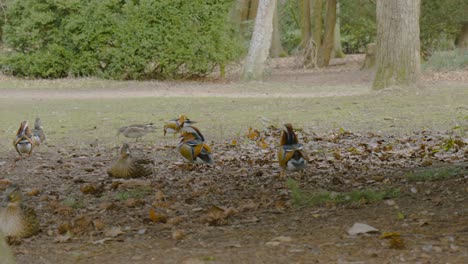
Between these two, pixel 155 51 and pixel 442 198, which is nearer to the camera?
pixel 442 198

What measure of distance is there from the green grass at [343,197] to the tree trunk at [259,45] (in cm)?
1968

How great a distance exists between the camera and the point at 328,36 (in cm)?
3331

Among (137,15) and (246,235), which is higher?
(137,15)

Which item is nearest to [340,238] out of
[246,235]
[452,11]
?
[246,235]

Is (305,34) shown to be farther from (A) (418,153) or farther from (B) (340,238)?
(B) (340,238)

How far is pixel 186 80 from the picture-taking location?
27484mm

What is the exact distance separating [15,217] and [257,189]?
266 centimetres

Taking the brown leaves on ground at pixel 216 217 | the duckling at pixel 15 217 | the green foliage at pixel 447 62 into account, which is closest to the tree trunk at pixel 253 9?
the green foliage at pixel 447 62

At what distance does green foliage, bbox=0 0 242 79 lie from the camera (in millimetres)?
26297

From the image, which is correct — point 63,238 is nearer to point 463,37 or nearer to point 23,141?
point 23,141

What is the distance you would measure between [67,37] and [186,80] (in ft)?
14.8

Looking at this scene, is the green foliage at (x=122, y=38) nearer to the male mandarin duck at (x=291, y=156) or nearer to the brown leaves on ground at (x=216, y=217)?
the male mandarin duck at (x=291, y=156)

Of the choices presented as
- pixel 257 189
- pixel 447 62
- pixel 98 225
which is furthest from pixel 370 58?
pixel 98 225

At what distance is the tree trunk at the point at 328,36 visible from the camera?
3344 centimetres
